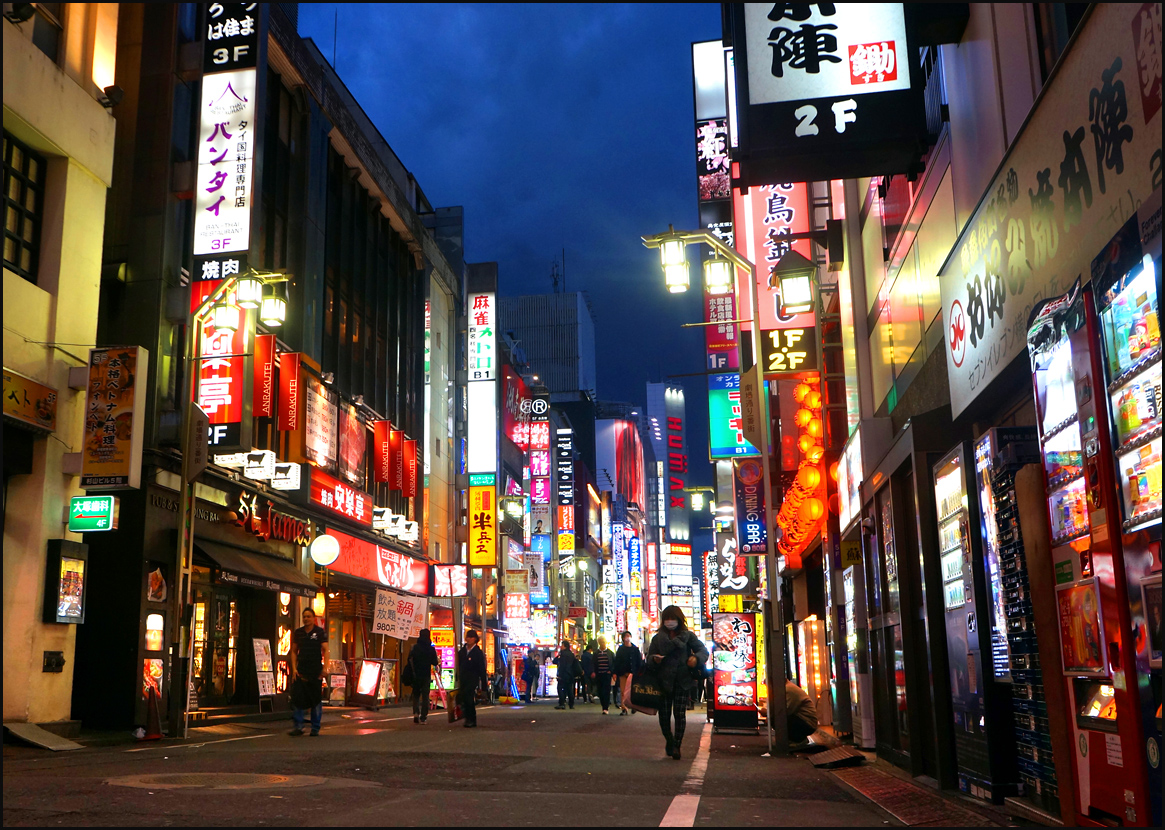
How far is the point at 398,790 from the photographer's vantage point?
28.1 ft

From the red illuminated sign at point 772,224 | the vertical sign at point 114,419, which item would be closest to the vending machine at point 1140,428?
→ the vertical sign at point 114,419

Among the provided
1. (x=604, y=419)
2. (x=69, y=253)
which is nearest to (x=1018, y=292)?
(x=69, y=253)

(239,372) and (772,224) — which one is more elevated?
(772,224)

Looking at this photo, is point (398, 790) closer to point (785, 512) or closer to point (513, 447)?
point (785, 512)

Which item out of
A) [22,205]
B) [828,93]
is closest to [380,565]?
[22,205]

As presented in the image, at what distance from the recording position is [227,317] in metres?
21.2

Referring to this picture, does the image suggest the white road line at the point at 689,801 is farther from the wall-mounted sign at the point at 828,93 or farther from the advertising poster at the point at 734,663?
the advertising poster at the point at 734,663

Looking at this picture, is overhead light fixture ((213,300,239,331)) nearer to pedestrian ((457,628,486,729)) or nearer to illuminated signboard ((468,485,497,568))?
pedestrian ((457,628,486,729))

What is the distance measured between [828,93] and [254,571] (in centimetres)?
1687

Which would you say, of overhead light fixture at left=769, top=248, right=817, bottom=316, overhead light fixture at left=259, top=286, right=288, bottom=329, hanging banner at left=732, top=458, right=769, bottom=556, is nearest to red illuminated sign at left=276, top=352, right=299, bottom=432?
overhead light fixture at left=259, top=286, right=288, bottom=329

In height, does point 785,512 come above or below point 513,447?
below

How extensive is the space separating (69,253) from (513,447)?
147 feet

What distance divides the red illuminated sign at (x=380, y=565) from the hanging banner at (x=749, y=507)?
1130 centimetres

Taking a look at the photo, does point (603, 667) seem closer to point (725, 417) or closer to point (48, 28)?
point (725, 417)
